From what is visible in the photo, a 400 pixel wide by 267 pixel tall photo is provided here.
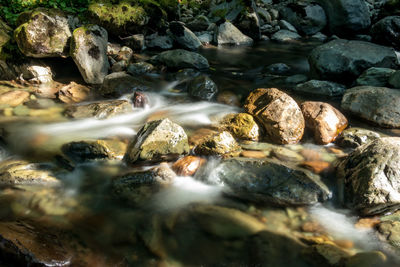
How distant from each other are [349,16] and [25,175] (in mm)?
15839

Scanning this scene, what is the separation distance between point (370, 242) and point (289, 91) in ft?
14.7

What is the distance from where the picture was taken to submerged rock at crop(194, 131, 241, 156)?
4.16 meters

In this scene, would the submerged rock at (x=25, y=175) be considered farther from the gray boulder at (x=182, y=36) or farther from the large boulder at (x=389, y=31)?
the large boulder at (x=389, y=31)

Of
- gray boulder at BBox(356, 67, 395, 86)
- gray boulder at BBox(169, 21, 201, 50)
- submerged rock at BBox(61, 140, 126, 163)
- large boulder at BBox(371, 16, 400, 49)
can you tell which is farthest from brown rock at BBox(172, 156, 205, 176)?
large boulder at BBox(371, 16, 400, 49)

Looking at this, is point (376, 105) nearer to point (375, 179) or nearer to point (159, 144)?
point (375, 179)

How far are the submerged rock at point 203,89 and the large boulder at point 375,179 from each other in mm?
3768

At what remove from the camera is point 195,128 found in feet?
17.4

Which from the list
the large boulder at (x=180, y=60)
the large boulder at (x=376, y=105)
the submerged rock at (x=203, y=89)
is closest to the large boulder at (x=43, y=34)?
the large boulder at (x=180, y=60)

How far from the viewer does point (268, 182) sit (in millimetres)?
3543

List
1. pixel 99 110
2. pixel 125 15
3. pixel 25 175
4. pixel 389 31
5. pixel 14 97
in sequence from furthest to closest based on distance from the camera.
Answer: pixel 389 31, pixel 125 15, pixel 14 97, pixel 99 110, pixel 25 175

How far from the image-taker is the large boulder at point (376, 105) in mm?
4980

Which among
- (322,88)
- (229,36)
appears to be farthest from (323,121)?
(229,36)

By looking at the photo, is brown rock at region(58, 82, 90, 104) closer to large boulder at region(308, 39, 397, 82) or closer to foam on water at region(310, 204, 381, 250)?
foam on water at region(310, 204, 381, 250)

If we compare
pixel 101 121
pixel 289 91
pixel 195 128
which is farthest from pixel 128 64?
pixel 289 91
